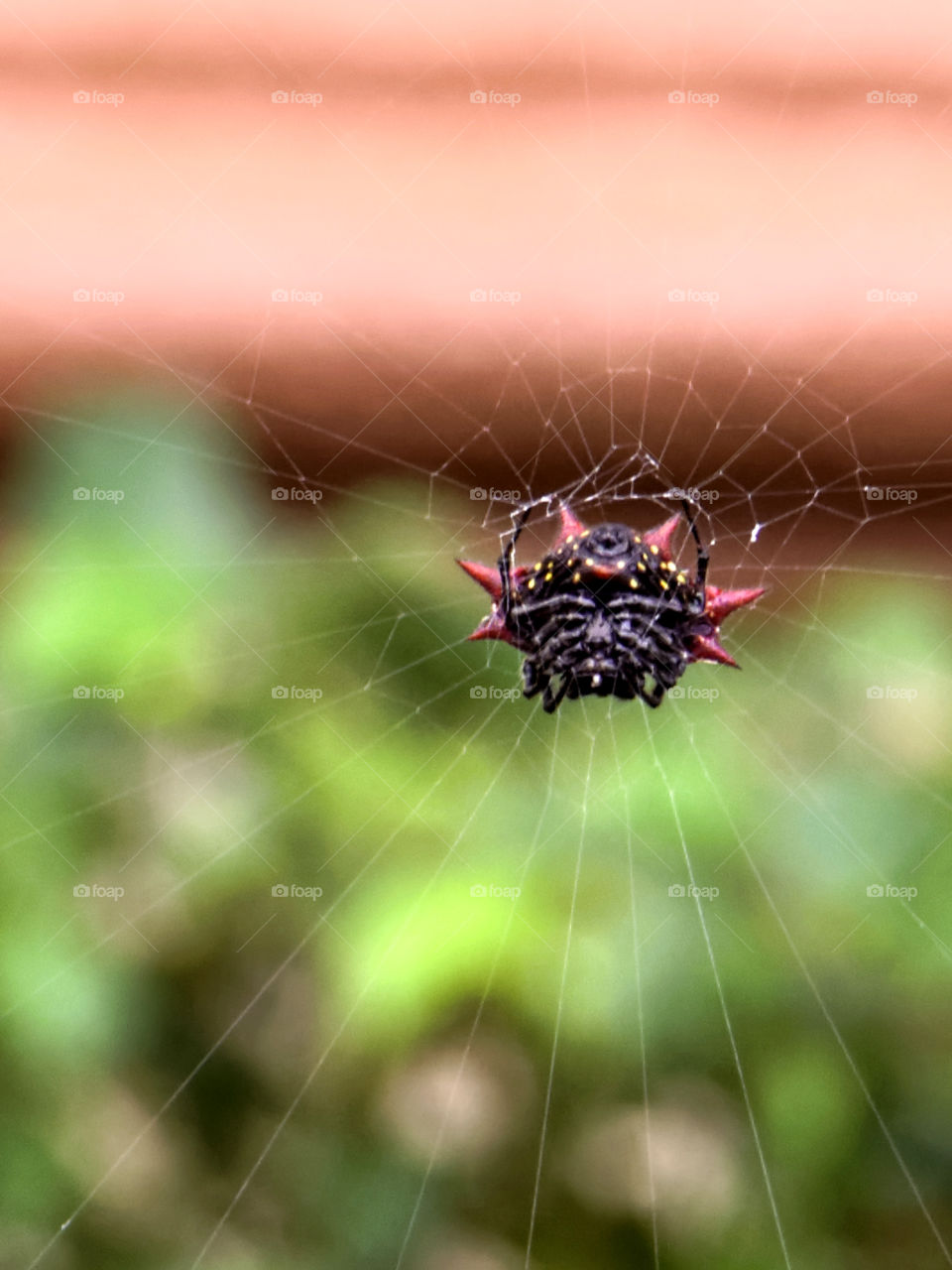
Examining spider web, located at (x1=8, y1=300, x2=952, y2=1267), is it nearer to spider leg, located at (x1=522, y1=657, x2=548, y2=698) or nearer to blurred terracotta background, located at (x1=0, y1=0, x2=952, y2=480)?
spider leg, located at (x1=522, y1=657, x2=548, y2=698)

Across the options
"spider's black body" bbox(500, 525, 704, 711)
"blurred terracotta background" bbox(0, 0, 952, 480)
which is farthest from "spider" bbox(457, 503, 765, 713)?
"blurred terracotta background" bbox(0, 0, 952, 480)

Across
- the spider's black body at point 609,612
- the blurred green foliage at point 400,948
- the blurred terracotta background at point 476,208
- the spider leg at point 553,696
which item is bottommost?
the blurred green foliage at point 400,948

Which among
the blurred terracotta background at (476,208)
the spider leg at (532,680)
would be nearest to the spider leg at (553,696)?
the spider leg at (532,680)

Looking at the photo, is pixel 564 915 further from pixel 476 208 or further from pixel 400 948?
pixel 476 208

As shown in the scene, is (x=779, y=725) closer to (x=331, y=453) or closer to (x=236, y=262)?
(x=331, y=453)

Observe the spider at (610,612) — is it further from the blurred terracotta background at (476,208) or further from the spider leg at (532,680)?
the blurred terracotta background at (476,208)

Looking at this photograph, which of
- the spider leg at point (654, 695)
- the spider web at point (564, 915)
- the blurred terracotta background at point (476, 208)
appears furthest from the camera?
the blurred terracotta background at point (476, 208)

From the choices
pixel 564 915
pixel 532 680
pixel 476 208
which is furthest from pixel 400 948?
pixel 476 208
